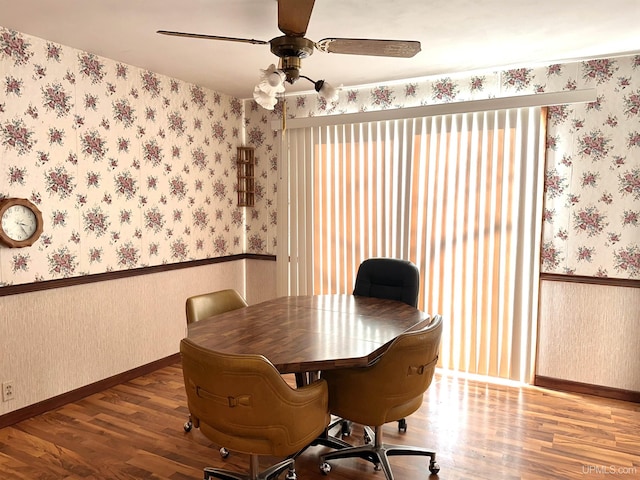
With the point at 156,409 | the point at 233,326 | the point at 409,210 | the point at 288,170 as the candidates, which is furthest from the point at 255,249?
the point at 233,326

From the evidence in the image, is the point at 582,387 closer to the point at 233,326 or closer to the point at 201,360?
the point at 233,326

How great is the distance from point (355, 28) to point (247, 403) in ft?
7.18

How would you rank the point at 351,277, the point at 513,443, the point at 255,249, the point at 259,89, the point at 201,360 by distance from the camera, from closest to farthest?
1. the point at 201,360
2. the point at 259,89
3. the point at 513,443
4. the point at 351,277
5. the point at 255,249

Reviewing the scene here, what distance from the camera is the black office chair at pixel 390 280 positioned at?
329cm

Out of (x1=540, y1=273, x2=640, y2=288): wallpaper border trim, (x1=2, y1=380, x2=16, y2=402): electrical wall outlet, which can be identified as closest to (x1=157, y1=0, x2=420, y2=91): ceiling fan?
(x1=540, y1=273, x2=640, y2=288): wallpaper border trim

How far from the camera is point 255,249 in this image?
5.07 m

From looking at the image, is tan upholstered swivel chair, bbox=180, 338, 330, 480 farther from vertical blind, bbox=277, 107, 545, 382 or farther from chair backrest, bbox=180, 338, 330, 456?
vertical blind, bbox=277, 107, 545, 382

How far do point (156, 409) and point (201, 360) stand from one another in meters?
1.72

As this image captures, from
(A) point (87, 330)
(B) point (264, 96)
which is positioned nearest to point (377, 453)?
(B) point (264, 96)

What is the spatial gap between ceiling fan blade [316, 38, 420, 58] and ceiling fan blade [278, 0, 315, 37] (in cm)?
11

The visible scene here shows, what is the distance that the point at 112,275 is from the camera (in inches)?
145

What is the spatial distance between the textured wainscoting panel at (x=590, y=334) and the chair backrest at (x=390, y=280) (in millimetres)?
1194

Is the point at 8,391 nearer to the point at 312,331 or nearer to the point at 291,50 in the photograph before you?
the point at 312,331

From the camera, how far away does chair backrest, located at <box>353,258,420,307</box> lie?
10.8ft
